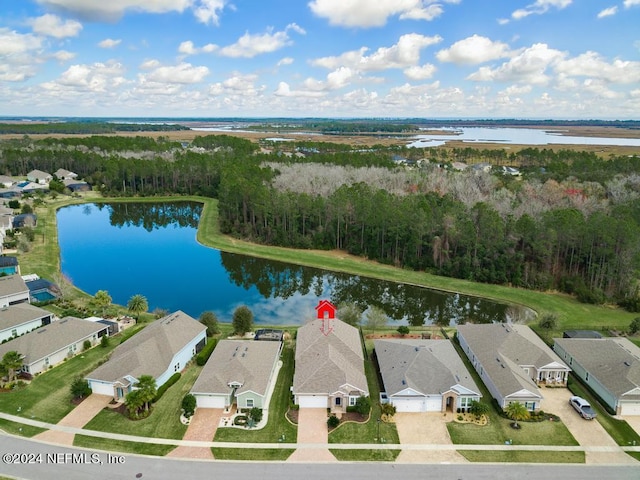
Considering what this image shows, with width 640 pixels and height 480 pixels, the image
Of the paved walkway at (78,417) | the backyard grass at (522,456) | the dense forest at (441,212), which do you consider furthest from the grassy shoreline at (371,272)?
the paved walkway at (78,417)

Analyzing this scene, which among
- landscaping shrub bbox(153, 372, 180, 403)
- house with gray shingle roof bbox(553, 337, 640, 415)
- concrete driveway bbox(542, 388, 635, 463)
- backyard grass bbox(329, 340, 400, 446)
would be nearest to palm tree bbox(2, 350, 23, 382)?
landscaping shrub bbox(153, 372, 180, 403)

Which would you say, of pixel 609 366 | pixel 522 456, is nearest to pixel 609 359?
pixel 609 366

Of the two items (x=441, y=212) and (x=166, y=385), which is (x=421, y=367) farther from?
(x=441, y=212)

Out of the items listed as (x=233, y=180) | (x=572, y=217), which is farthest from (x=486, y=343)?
(x=233, y=180)

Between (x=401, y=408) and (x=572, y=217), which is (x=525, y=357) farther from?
(x=572, y=217)

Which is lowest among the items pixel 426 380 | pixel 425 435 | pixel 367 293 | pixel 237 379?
pixel 367 293

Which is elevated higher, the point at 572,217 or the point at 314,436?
the point at 572,217

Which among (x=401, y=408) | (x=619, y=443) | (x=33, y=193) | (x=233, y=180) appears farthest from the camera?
(x=33, y=193)
